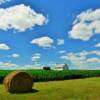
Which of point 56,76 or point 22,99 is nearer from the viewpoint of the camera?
point 22,99

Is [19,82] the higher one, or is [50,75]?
[50,75]

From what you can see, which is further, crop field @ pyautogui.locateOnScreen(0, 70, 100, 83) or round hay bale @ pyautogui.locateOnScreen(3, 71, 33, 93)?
crop field @ pyautogui.locateOnScreen(0, 70, 100, 83)

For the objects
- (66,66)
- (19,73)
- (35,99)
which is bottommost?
(35,99)

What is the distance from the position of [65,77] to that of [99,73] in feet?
52.7

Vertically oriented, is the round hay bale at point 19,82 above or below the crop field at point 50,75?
below

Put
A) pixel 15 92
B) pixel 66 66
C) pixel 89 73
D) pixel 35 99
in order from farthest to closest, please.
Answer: pixel 66 66
pixel 89 73
pixel 15 92
pixel 35 99

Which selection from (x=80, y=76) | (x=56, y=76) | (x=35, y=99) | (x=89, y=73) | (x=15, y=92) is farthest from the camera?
(x=89, y=73)

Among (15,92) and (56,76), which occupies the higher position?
(56,76)

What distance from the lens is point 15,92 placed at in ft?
113

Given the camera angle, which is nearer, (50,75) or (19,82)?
(19,82)

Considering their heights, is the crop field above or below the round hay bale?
above

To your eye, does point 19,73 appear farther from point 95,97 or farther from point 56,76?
point 56,76

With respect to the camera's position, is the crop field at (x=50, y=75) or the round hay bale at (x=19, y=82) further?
the crop field at (x=50, y=75)

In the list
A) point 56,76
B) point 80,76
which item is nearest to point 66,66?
point 80,76
